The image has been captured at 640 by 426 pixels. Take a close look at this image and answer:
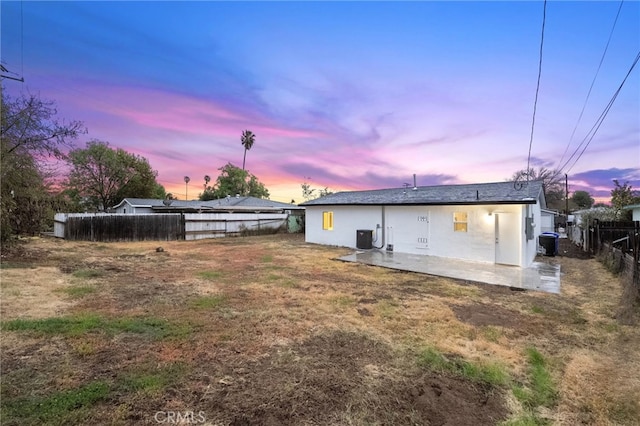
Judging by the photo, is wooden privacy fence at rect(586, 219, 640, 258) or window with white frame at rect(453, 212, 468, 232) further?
window with white frame at rect(453, 212, 468, 232)

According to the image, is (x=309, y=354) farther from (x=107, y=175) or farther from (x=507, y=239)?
(x=107, y=175)

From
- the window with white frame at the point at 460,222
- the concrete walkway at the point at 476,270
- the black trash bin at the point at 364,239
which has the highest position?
the window with white frame at the point at 460,222

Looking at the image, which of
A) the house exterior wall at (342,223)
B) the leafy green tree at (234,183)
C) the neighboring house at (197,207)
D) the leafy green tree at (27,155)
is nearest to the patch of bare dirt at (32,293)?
the leafy green tree at (27,155)

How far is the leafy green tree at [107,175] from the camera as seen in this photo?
32.5m

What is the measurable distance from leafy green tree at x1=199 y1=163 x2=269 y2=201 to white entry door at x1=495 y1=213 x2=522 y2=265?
4042 cm

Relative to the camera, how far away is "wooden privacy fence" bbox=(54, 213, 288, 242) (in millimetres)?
15641

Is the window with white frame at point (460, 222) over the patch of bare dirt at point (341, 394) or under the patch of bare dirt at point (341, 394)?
over

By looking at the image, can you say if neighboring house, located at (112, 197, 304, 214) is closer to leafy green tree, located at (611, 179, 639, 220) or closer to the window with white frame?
the window with white frame

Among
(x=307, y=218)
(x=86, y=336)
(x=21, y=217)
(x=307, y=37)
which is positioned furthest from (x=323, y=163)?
(x=86, y=336)

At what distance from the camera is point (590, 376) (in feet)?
10.7

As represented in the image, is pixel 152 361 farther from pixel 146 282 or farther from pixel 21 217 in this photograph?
pixel 21 217

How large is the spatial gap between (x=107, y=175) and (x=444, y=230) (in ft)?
125

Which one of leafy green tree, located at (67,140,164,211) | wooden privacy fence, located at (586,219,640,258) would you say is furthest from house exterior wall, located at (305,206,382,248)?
leafy green tree, located at (67,140,164,211)

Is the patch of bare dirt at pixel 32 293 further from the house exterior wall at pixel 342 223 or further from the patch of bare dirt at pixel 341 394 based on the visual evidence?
the house exterior wall at pixel 342 223
